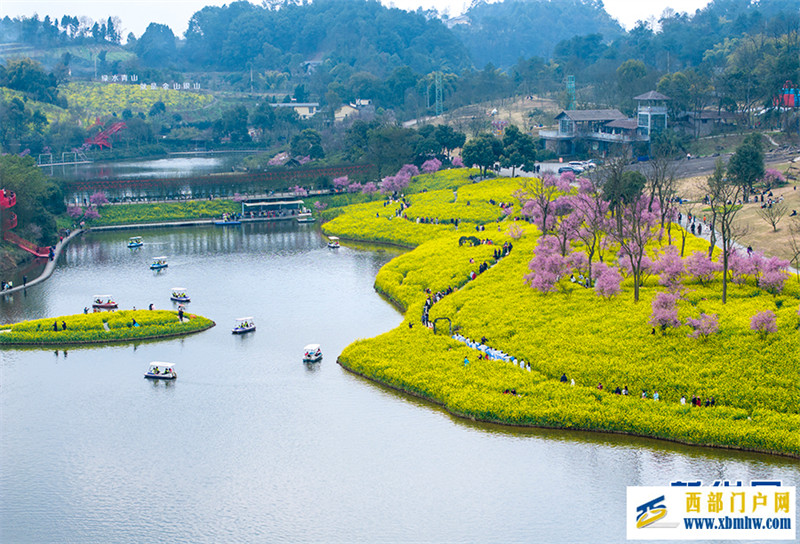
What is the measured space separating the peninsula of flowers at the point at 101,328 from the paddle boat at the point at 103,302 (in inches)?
218

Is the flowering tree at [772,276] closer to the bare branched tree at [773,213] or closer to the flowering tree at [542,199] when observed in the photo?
the bare branched tree at [773,213]

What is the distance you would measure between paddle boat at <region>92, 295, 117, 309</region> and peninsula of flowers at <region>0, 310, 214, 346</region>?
5546mm

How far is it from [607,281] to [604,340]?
790 centimetres

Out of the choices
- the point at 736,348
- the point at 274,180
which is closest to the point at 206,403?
the point at 736,348

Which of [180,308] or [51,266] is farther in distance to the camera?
[51,266]

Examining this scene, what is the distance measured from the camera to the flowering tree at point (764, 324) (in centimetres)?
5294

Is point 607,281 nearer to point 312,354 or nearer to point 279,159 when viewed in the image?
point 312,354

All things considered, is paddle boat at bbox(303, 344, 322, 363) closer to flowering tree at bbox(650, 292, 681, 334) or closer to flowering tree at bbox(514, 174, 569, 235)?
flowering tree at bbox(650, 292, 681, 334)

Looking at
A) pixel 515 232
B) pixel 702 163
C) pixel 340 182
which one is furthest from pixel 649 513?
pixel 340 182

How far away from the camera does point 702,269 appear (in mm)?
62906

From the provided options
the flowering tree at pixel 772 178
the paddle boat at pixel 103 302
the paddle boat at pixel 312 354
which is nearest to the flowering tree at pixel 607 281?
the paddle boat at pixel 312 354

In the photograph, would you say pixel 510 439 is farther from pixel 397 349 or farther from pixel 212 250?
pixel 212 250

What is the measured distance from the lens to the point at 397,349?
201 ft

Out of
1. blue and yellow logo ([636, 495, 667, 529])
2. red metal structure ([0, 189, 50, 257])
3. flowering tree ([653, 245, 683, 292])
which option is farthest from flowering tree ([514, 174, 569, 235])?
red metal structure ([0, 189, 50, 257])
